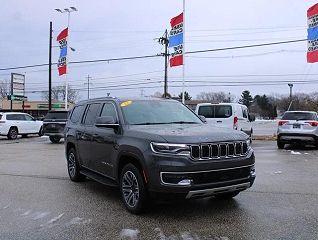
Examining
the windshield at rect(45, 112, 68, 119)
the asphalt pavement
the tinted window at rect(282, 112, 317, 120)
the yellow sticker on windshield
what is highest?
the yellow sticker on windshield

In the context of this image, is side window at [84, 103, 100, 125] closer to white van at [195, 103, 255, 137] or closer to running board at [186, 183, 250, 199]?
running board at [186, 183, 250, 199]

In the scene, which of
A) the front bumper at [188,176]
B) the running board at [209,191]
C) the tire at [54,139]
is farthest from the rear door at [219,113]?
the front bumper at [188,176]

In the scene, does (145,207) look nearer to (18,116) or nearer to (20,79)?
(18,116)

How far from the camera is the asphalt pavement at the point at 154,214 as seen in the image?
5.54 metres

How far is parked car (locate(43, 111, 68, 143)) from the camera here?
22.4m

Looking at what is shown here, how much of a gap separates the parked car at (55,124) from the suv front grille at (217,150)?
56.4ft

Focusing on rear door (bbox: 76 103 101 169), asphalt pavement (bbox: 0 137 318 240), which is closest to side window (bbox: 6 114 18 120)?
asphalt pavement (bbox: 0 137 318 240)

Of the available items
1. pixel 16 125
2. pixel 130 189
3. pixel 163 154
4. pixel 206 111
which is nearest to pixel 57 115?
pixel 16 125

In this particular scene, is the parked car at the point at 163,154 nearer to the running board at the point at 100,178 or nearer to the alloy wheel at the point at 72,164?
the running board at the point at 100,178

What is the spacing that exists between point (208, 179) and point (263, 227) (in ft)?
3.23

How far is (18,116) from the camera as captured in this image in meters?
27.2

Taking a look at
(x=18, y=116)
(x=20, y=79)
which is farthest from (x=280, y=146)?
(x=20, y=79)

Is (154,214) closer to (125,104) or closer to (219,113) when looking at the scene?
(125,104)

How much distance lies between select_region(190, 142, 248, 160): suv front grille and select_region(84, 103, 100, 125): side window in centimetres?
309
